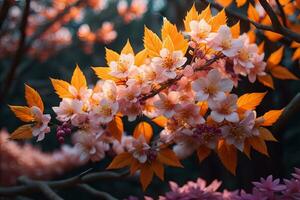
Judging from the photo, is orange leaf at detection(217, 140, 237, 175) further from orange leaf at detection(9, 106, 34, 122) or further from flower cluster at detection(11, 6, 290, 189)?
orange leaf at detection(9, 106, 34, 122)

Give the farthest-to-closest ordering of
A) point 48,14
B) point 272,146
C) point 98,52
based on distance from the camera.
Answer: point 98,52, point 48,14, point 272,146

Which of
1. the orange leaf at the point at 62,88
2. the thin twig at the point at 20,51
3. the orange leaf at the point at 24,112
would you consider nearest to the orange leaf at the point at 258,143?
the orange leaf at the point at 62,88

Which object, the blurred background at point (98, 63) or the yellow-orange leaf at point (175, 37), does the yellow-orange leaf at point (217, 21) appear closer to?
the yellow-orange leaf at point (175, 37)

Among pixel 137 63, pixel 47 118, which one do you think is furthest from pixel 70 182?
pixel 137 63

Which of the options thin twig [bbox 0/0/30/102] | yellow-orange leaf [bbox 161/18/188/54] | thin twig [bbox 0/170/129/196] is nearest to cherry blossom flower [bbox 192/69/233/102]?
yellow-orange leaf [bbox 161/18/188/54]

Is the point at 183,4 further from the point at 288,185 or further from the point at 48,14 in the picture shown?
the point at 288,185
